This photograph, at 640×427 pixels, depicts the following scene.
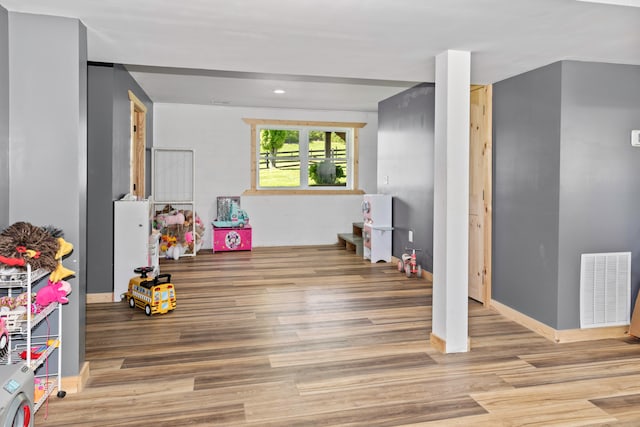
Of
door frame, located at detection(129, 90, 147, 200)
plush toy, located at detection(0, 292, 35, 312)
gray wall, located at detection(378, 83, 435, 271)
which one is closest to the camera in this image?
plush toy, located at detection(0, 292, 35, 312)

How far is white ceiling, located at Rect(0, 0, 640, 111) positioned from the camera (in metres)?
2.47

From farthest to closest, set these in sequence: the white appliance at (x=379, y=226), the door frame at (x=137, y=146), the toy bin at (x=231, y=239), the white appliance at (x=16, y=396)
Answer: the toy bin at (x=231, y=239) < the white appliance at (x=379, y=226) < the door frame at (x=137, y=146) < the white appliance at (x=16, y=396)

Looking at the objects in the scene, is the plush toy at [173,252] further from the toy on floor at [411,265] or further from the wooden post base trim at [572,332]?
the wooden post base trim at [572,332]

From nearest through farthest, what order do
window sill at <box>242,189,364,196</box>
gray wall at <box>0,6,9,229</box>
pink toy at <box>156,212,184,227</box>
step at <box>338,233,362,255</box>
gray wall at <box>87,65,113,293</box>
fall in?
gray wall at <box>0,6,9,229</box> → gray wall at <box>87,65,113,293</box> → pink toy at <box>156,212,184,227</box> → step at <box>338,233,362,255</box> → window sill at <box>242,189,364,196</box>

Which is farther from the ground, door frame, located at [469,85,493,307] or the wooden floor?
door frame, located at [469,85,493,307]

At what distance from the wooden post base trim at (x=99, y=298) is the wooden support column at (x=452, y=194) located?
327cm

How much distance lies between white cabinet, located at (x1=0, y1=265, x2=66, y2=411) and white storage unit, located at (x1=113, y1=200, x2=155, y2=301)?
2.03 metres

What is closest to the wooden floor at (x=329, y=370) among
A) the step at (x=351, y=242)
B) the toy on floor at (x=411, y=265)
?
the toy on floor at (x=411, y=265)

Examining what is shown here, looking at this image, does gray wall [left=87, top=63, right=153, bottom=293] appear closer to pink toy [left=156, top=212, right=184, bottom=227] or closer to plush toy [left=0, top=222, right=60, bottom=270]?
pink toy [left=156, top=212, right=184, bottom=227]

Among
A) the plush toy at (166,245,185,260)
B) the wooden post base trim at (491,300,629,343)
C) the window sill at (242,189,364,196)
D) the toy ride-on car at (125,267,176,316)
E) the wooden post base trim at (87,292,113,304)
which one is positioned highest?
the window sill at (242,189,364,196)

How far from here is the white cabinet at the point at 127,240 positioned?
4828 millimetres

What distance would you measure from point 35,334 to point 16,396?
94 centimetres

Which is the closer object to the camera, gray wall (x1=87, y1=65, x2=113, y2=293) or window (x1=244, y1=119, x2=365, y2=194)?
gray wall (x1=87, y1=65, x2=113, y2=293)

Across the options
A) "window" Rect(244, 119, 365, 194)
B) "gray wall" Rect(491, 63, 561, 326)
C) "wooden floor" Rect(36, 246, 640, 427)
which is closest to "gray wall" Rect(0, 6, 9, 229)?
"wooden floor" Rect(36, 246, 640, 427)
